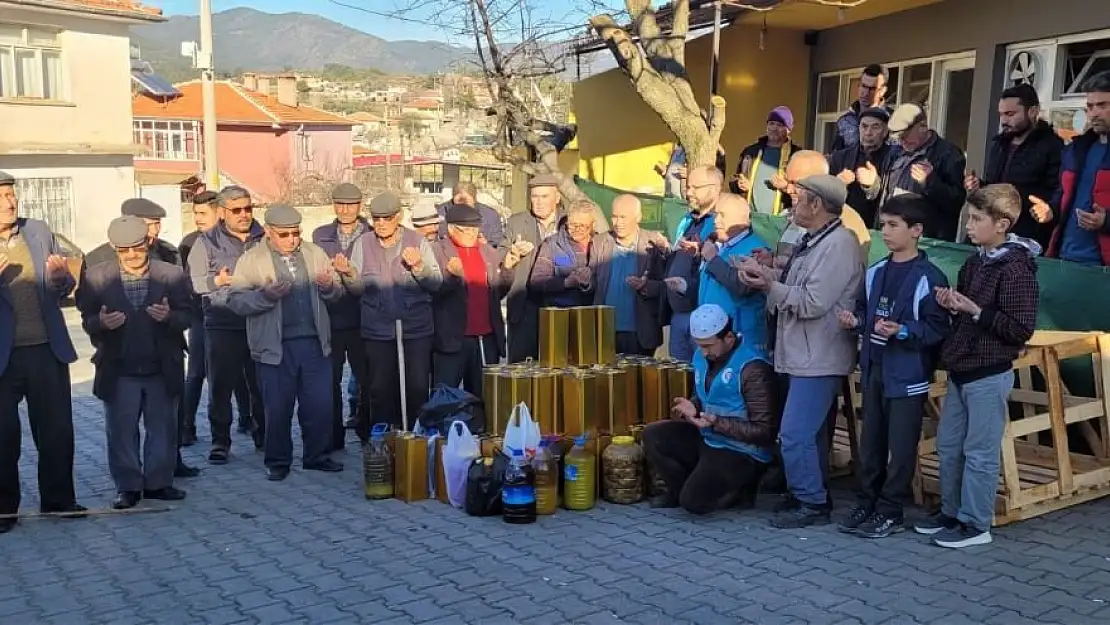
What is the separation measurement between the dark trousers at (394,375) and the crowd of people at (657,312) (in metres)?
0.02

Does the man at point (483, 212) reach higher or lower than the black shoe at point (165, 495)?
higher

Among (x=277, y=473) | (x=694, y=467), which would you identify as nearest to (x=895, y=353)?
(x=694, y=467)

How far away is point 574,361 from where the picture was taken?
623 centimetres

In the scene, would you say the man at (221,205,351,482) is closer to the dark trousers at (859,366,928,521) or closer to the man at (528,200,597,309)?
the man at (528,200,597,309)

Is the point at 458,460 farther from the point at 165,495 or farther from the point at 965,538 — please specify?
the point at 965,538

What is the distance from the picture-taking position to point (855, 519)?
201 inches

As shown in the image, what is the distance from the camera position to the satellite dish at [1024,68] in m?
9.72

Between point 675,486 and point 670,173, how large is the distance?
6290 mm

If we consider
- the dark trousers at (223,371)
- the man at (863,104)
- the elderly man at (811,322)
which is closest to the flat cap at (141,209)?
the dark trousers at (223,371)

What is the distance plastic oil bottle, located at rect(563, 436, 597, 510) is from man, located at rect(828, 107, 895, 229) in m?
2.86

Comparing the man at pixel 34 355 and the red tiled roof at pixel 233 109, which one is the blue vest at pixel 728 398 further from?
the red tiled roof at pixel 233 109

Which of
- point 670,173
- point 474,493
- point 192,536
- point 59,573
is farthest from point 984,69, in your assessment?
point 59,573

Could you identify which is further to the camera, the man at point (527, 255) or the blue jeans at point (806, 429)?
the man at point (527, 255)

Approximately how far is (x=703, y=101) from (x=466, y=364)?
9.12 m
